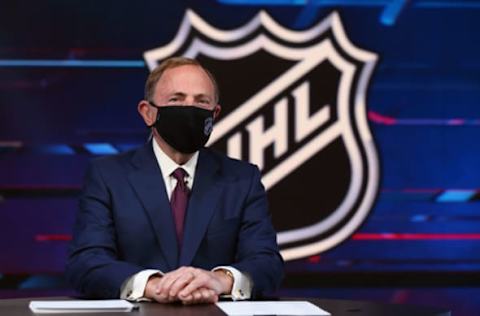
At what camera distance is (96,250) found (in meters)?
2.91

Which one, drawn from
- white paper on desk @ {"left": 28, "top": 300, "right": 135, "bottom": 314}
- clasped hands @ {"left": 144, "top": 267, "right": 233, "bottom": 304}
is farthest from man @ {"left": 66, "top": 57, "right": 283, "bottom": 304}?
white paper on desk @ {"left": 28, "top": 300, "right": 135, "bottom": 314}

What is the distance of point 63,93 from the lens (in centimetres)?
426

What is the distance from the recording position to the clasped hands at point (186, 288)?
2.57 meters

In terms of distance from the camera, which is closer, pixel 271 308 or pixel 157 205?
pixel 271 308

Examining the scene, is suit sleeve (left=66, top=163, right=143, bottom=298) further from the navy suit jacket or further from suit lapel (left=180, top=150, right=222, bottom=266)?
suit lapel (left=180, top=150, right=222, bottom=266)

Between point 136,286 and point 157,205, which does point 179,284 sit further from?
point 157,205

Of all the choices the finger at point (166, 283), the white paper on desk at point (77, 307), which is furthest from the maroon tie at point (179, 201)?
the white paper on desk at point (77, 307)

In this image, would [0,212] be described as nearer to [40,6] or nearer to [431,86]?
[40,6]

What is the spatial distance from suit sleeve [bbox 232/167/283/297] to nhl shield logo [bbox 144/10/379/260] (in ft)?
3.76

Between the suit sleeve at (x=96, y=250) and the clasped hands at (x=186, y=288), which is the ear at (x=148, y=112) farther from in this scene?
the clasped hands at (x=186, y=288)

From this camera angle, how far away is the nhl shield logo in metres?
4.34

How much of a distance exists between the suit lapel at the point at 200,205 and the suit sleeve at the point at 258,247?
4.2 inches

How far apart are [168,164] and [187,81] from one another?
253mm

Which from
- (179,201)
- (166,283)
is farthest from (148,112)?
(166,283)
